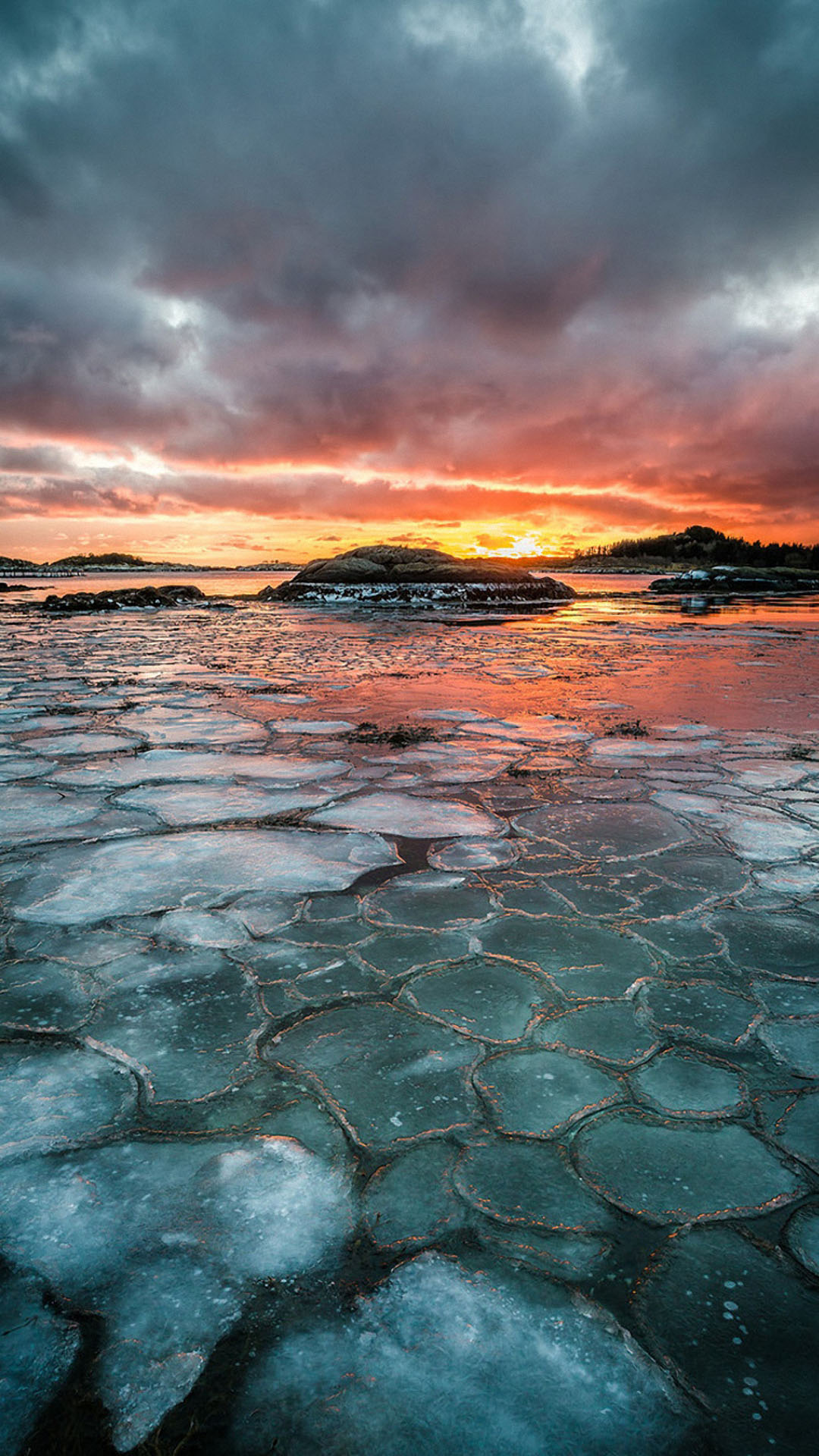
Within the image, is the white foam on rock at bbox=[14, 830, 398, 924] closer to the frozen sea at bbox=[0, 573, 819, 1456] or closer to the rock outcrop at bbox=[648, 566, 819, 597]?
the frozen sea at bbox=[0, 573, 819, 1456]

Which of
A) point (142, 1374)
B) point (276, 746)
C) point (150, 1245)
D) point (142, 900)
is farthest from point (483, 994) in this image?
point (276, 746)

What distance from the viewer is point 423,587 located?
22.6 metres

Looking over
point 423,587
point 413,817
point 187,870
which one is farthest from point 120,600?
point 187,870

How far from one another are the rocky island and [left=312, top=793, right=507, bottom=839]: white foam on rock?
17.7 m

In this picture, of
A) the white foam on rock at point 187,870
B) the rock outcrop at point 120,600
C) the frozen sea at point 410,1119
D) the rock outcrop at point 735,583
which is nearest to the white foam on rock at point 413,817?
the frozen sea at point 410,1119

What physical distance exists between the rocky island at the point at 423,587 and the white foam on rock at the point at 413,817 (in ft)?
58.1

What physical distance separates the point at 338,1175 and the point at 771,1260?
70cm

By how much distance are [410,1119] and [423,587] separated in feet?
72.0

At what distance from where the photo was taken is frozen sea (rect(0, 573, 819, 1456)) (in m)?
0.88

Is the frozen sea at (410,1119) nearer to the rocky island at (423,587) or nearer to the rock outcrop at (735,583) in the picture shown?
the rocky island at (423,587)

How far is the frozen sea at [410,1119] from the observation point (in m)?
0.88

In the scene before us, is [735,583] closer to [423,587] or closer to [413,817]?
[423,587]

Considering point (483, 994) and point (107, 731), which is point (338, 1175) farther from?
point (107, 731)

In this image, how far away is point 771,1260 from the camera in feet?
3.46
